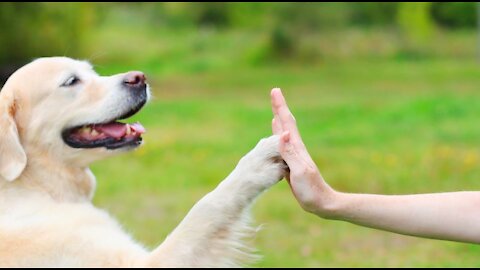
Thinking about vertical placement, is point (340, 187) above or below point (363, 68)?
above

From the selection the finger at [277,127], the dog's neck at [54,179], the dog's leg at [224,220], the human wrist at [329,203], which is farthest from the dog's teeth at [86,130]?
the human wrist at [329,203]

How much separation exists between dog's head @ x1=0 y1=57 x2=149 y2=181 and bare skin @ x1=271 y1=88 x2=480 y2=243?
68 cm

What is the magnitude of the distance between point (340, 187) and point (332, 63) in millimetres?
14708

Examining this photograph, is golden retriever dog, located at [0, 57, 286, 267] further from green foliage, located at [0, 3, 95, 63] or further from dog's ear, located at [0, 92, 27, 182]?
green foliage, located at [0, 3, 95, 63]

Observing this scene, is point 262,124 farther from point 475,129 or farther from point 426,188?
point 426,188

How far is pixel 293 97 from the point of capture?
56.3 ft

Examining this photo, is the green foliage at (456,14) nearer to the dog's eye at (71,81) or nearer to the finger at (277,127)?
the dog's eye at (71,81)

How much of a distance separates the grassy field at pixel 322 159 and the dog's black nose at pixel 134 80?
0.99 m

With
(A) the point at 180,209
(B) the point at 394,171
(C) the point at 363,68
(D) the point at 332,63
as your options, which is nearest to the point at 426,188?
(B) the point at 394,171

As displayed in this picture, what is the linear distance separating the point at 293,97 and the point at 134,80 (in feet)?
44.2

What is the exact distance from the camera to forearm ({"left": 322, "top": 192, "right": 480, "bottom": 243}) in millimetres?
3301

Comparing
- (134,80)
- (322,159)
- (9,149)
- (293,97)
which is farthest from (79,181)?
(293,97)

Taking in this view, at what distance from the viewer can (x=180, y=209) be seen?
7789 mm

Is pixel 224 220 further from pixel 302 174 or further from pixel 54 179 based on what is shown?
pixel 54 179
